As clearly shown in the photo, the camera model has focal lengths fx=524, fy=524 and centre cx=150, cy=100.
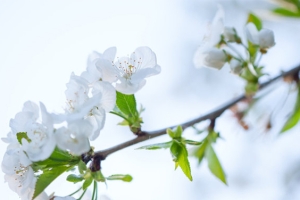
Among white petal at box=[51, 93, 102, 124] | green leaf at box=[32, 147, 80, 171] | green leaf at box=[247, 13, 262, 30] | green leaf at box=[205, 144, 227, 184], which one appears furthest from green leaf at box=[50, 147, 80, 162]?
green leaf at box=[247, 13, 262, 30]

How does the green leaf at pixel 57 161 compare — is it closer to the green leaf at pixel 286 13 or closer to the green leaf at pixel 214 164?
the green leaf at pixel 214 164

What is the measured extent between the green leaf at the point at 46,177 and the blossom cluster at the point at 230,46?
415 mm

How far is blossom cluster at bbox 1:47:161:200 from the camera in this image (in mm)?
922

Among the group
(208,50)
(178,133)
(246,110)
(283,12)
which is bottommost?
(178,133)

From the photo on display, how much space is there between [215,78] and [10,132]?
1963mm

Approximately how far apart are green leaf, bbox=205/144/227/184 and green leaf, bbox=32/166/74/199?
0.39 metres

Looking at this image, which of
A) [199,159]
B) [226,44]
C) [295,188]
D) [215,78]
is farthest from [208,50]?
[215,78]

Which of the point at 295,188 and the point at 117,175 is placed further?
the point at 295,188

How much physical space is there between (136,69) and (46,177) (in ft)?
0.98

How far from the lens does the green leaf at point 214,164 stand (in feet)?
4.21

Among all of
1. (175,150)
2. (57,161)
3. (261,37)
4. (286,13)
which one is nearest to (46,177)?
(57,161)

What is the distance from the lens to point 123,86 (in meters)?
1.06

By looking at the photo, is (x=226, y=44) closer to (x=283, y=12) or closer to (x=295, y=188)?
(x=283, y=12)

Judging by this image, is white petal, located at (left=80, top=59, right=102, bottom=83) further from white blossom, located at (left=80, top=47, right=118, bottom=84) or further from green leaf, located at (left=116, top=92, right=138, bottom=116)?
green leaf, located at (left=116, top=92, right=138, bottom=116)
